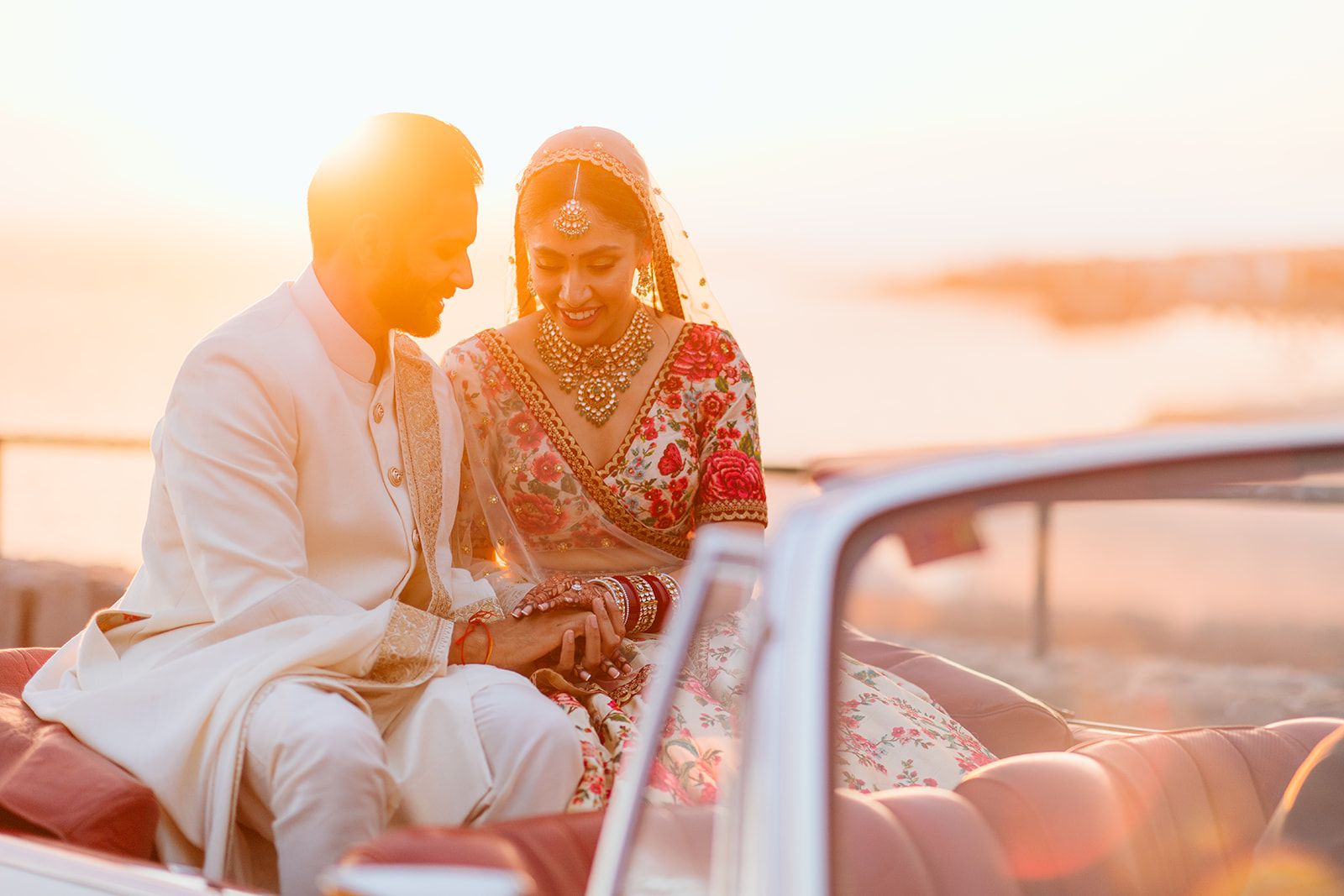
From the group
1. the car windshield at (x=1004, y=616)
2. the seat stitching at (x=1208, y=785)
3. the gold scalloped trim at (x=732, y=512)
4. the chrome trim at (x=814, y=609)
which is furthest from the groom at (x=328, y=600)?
the chrome trim at (x=814, y=609)

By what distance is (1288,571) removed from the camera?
1.29 m

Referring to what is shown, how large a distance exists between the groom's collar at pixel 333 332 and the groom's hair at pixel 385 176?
0.08m

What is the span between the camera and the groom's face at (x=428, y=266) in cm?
248

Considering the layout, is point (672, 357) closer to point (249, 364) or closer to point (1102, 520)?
point (249, 364)

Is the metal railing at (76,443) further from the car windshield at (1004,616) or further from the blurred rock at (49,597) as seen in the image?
the car windshield at (1004,616)

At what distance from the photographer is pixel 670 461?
2.89m

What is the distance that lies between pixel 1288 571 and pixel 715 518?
65.0 inches

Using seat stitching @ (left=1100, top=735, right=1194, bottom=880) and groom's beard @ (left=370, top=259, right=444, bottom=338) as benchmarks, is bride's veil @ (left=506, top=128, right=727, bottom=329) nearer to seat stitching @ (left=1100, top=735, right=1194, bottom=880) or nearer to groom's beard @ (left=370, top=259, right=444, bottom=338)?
groom's beard @ (left=370, top=259, right=444, bottom=338)

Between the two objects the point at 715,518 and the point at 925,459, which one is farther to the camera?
the point at 715,518

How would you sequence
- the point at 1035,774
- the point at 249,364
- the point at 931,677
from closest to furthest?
the point at 1035,774
the point at 249,364
the point at 931,677

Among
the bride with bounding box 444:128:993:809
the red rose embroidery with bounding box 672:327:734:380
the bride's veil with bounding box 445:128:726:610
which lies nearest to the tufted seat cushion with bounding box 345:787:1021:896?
the bride with bounding box 444:128:993:809

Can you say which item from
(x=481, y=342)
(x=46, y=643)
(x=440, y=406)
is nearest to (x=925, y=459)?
(x=440, y=406)

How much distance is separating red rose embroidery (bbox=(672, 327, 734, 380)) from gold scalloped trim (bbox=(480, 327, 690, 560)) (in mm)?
22

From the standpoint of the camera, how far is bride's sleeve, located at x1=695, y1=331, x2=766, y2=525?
2.90 m
